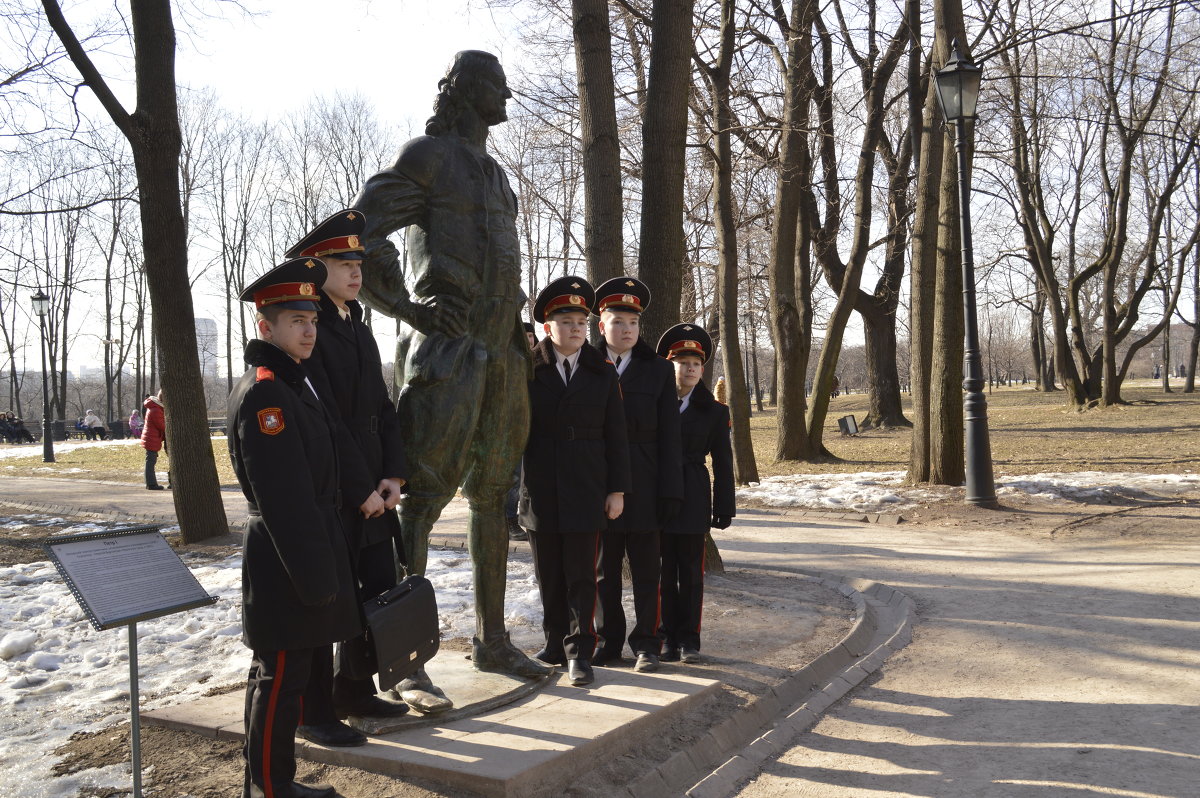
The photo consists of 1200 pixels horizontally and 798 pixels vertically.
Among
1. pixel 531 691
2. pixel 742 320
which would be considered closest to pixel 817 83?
pixel 531 691

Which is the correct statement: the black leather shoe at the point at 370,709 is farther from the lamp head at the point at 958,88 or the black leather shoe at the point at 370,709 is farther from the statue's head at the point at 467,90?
the lamp head at the point at 958,88

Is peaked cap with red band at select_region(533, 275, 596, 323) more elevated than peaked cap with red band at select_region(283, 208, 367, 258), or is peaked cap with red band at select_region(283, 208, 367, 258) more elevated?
peaked cap with red band at select_region(283, 208, 367, 258)

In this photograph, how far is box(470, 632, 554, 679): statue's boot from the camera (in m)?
4.81

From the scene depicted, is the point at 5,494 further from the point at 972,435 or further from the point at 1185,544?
the point at 1185,544

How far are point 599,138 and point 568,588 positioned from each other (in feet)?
15.1

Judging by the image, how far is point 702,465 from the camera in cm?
593

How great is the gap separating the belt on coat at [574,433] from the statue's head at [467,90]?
1.64 meters

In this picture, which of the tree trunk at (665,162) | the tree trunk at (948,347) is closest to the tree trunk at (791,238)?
the tree trunk at (948,347)

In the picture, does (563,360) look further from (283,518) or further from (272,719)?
(272,719)

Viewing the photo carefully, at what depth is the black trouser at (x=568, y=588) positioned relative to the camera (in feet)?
16.3

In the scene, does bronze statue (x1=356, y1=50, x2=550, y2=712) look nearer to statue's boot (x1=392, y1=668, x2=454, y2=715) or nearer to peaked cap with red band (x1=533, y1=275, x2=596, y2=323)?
statue's boot (x1=392, y1=668, x2=454, y2=715)

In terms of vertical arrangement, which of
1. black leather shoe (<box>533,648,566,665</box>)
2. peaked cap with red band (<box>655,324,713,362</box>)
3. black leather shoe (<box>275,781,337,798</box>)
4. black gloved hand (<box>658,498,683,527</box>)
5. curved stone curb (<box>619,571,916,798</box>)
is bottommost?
curved stone curb (<box>619,571,916,798</box>)

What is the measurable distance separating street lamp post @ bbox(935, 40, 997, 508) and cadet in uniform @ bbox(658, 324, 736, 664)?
6969 mm

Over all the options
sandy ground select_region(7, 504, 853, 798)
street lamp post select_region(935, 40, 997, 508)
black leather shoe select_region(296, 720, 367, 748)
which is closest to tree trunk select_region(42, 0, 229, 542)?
sandy ground select_region(7, 504, 853, 798)
